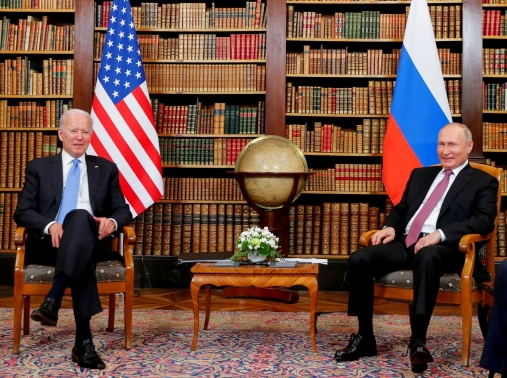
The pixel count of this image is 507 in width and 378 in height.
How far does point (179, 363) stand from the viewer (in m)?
3.19

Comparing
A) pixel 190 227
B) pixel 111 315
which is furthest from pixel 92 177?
pixel 190 227

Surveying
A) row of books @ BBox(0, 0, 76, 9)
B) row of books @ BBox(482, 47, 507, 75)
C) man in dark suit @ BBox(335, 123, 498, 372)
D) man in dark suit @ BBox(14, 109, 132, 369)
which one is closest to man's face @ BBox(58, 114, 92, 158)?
man in dark suit @ BBox(14, 109, 132, 369)

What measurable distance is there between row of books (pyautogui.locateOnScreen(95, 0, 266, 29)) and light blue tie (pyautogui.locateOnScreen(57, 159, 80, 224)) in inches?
97.1

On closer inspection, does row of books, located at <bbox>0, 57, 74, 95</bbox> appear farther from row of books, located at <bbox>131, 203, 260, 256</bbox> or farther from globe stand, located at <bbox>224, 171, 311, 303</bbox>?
globe stand, located at <bbox>224, 171, 311, 303</bbox>

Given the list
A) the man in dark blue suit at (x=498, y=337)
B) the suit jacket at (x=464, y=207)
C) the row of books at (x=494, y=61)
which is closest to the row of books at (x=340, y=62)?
A: the row of books at (x=494, y=61)

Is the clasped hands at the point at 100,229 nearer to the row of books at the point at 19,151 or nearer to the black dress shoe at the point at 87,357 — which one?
the black dress shoe at the point at 87,357

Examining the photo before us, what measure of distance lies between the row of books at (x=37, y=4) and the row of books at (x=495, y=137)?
3.77 m

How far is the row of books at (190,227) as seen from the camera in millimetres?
5789

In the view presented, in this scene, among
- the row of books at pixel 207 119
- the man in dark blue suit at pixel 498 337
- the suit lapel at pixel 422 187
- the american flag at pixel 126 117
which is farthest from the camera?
the row of books at pixel 207 119

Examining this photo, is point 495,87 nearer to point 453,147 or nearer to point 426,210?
point 453,147

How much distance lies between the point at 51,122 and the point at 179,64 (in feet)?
4.08

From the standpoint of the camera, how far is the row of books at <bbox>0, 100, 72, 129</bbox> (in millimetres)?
5891

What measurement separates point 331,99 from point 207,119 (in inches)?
43.2

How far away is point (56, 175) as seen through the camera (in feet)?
12.1
